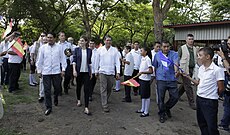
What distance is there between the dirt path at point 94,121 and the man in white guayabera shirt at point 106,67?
18.4 inches

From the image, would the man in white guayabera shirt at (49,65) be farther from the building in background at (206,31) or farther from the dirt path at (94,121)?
the building in background at (206,31)

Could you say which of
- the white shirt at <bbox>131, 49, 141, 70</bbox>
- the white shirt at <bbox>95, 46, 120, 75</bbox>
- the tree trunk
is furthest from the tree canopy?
the white shirt at <bbox>95, 46, 120, 75</bbox>

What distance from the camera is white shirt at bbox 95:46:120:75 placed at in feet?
19.5

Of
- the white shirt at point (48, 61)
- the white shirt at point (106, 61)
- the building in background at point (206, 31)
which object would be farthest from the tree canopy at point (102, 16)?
the white shirt at point (48, 61)

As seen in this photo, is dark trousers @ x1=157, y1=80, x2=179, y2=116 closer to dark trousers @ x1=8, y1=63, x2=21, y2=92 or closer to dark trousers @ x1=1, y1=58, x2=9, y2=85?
dark trousers @ x1=8, y1=63, x2=21, y2=92

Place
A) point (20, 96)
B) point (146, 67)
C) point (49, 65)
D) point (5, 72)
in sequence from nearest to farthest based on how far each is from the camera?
point (49, 65)
point (146, 67)
point (20, 96)
point (5, 72)

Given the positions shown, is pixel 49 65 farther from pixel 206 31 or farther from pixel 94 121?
pixel 206 31

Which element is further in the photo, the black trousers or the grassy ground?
the grassy ground

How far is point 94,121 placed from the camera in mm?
5117

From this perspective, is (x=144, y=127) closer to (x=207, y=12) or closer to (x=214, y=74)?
(x=214, y=74)

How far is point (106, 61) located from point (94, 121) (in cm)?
160

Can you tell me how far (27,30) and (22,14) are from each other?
7.07 m

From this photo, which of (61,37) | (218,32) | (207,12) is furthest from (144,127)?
(207,12)

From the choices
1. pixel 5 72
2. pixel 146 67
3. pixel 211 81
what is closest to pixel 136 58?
pixel 146 67
